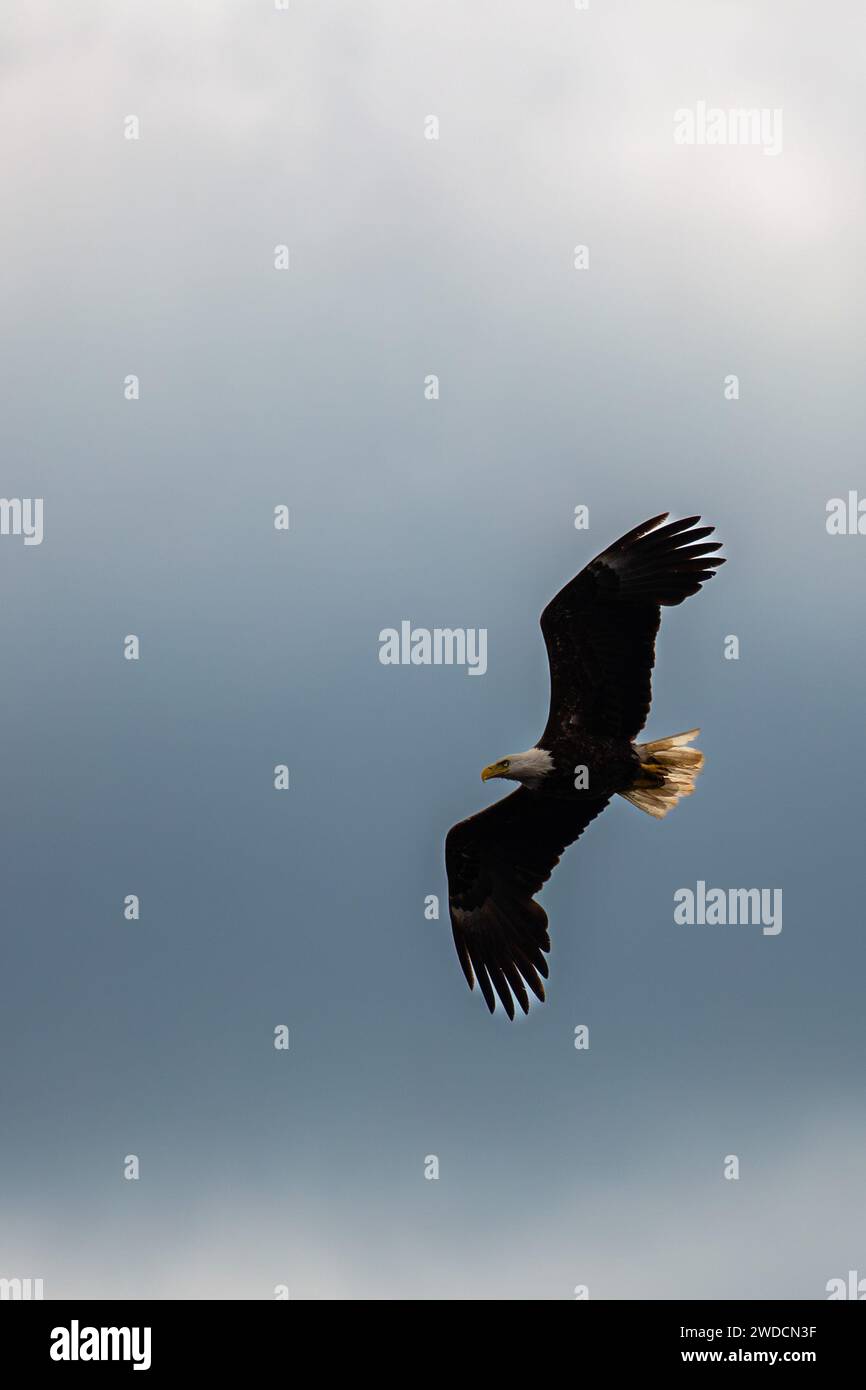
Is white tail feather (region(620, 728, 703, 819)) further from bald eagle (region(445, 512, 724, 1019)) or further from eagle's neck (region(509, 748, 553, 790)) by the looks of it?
eagle's neck (region(509, 748, 553, 790))

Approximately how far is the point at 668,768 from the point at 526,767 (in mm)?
1206

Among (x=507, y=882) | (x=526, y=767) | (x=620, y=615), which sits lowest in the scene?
(x=507, y=882)

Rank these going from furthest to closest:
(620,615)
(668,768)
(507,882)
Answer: (507,882) < (668,768) < (620,615)

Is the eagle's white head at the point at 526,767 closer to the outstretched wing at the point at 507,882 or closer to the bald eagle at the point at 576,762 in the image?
the bald eagle at the point at 576,762

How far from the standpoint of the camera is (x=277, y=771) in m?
19.3

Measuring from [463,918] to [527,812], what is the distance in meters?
1.18

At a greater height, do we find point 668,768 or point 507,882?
point 668,768

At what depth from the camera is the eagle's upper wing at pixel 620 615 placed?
47.3ft

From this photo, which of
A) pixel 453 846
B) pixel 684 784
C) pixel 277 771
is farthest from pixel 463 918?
pixel 277 771

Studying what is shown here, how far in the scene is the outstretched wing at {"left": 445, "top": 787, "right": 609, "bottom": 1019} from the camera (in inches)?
627


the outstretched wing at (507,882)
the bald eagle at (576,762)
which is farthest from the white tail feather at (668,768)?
the outstretched wing at (507,882)

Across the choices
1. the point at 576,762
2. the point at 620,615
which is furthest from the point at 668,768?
the point at 620,615

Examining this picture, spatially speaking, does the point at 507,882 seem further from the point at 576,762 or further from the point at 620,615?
the point at 620,615

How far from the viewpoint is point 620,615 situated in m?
14.5
